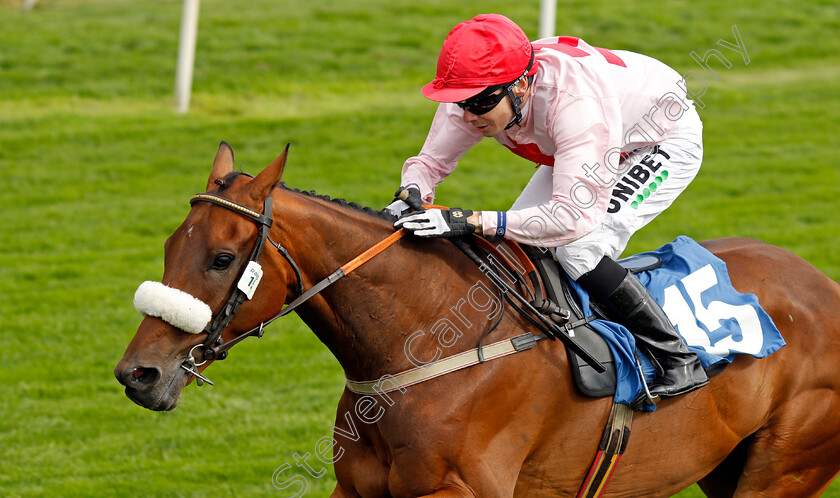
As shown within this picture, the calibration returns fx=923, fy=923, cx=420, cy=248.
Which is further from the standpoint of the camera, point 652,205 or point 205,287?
point 652,205

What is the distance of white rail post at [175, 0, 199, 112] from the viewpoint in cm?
1150

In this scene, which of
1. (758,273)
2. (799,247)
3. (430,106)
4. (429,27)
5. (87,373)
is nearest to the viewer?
(758,273)

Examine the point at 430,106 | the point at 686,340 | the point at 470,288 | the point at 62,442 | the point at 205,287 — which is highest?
the point at 205,287

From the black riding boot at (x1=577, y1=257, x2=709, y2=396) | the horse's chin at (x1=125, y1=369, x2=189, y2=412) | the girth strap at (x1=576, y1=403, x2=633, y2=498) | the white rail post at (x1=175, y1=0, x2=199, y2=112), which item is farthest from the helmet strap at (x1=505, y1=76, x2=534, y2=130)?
the white rail post at (x1=175, y1=0, x2=199, y2=112)

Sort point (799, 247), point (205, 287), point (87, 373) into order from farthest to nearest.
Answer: point (799, 247)
point (87, 373)
point (205, 287)

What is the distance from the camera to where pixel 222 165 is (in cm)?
A: 305

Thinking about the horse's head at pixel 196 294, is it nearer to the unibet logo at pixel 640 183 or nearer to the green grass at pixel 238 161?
the unibet logo at pixel 640 183

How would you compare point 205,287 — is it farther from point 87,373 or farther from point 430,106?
point 430,106

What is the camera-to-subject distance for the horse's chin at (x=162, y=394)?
2699 millimetres

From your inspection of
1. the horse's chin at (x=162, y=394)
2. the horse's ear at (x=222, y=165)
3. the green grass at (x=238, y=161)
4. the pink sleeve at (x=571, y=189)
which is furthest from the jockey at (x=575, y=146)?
the green grass at (x=238, y=161)

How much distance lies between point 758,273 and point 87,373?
496 cm

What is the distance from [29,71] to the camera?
13000 mm

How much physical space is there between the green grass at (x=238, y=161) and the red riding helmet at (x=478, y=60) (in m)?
2.89

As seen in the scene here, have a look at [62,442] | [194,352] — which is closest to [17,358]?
[62,442]
